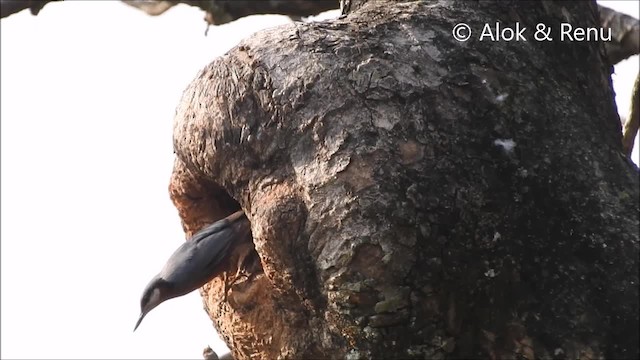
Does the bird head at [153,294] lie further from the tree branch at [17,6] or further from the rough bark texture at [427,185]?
the tree branch at [17,6]

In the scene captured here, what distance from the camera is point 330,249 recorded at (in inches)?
56.1

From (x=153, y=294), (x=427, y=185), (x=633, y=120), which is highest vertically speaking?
(x=427, y=185)

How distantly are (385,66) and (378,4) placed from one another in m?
0.25

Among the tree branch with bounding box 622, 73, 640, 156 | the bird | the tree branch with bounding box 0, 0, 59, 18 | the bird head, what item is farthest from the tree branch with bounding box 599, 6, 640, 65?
the tree branch with bounding box 0, 0, 59, 18

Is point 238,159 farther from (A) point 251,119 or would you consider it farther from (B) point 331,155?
(B) point 331,155

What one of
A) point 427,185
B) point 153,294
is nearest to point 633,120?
point 427,185

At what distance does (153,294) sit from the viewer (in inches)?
71.7

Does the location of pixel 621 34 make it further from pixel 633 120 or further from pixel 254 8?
pixel 254 8

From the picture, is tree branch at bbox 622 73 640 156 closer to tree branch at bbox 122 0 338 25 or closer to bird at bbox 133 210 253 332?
tree branch at bbox 122 0 338 25

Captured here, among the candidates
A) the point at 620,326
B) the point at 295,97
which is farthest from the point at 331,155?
the point at 620,326

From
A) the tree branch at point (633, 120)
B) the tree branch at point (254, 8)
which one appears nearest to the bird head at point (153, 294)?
the tree branch at point (254, 8)

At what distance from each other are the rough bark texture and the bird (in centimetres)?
11

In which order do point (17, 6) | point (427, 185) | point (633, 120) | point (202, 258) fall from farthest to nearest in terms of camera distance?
point (17, 6) → point (633, 120) → point (202, 258) → point (427, 185)

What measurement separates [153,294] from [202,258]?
14 cm
